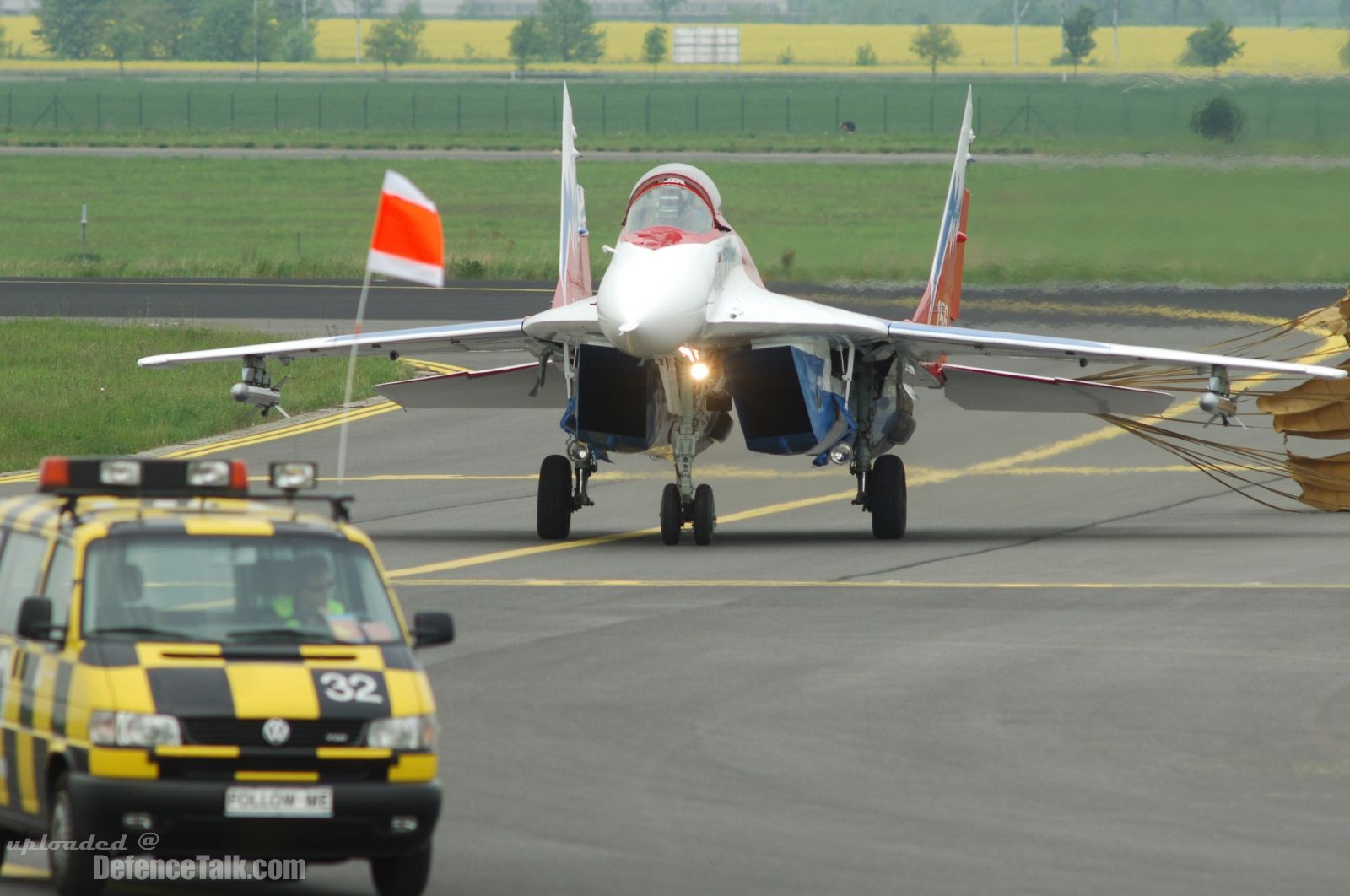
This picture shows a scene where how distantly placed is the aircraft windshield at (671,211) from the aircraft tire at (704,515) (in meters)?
2.88

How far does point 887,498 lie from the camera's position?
2423cm

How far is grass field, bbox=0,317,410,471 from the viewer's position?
1258 inches

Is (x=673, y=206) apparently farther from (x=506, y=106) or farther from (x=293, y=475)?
(x=506, y=106)

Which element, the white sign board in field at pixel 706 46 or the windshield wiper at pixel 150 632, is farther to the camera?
the white sign board in field at pixel 706 46

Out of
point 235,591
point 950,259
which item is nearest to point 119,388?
point 950,259

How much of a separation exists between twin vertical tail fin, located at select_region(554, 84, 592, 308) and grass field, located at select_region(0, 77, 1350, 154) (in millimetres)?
48103

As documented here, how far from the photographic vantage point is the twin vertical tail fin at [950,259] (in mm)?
28781

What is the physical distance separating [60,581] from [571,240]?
18.3m

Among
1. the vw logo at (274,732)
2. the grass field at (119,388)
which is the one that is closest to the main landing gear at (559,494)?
the grass field at (119,388)

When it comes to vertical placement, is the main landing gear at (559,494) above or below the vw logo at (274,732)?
below

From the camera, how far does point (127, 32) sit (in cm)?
17475

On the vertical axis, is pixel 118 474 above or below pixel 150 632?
above

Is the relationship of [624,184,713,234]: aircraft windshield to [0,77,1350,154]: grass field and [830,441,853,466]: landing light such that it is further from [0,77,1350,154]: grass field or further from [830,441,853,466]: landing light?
[0,77,1350,154]: grass field

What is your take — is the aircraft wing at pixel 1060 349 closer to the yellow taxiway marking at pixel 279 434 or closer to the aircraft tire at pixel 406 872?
the yellow taxiway marking at pixel 279 434
